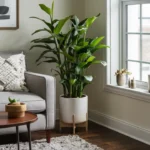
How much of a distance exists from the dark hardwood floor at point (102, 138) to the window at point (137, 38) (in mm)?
682

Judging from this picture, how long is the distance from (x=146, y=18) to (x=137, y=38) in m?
0.26

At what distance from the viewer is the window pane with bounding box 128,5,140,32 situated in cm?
427

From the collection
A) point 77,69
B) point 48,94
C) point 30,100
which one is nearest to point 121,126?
point 77,69

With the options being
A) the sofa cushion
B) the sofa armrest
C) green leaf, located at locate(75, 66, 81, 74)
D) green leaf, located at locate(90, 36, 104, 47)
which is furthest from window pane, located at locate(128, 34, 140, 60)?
the sofa cushion

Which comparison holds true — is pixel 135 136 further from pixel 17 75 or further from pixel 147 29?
pixel 17 75

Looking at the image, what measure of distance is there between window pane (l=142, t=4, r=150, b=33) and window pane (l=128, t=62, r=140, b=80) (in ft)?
1.38

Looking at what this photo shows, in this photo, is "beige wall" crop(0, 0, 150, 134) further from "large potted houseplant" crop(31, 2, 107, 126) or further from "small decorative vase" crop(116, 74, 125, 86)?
"large potted houseplant" crop(31, 2, 107, 126)

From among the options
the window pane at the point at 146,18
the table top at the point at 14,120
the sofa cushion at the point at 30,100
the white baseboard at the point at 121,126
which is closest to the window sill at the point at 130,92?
the white baseboard at the point at 121,126

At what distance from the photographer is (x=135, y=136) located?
4031mm

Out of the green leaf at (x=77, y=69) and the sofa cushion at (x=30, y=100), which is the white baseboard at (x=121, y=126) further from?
the sofa cushion at (x=30, y=100)

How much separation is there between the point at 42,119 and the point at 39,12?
5.05ft

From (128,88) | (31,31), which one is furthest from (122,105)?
(31,31)

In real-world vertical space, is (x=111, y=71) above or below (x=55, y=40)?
below

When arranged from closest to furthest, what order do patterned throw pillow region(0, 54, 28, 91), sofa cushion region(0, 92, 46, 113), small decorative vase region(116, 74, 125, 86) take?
sofa cushion region(0, 92, 46, 113) → patterned throw pillow region(0, 54, 28, 91) → small decorative vase region(116, 74, 125, 86)
